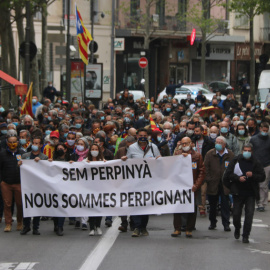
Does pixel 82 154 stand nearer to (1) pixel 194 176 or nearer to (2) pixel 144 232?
(2) pixel 144 232

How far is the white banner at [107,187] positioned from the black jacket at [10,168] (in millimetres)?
307

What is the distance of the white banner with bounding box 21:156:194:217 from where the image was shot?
498 inches

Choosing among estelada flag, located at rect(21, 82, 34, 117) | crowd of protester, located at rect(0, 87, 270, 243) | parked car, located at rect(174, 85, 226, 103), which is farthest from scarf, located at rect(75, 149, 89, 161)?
parked car, located at rect(174, 85, 226, 103)

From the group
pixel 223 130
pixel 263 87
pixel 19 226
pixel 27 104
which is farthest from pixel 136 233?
pixel 263 87

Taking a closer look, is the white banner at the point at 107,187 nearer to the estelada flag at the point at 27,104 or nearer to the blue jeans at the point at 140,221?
the blue jeans at the point at 140,221

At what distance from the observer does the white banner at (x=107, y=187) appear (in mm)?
12656

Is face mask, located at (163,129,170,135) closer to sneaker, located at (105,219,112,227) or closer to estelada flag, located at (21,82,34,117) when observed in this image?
sneaker, located at (105,219,112,227)

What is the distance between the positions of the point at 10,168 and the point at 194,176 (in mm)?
3011

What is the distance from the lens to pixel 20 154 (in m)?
13.3

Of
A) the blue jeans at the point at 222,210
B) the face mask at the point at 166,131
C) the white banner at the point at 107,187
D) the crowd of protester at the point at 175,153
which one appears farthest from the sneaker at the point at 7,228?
the face mask at the point at 166,131

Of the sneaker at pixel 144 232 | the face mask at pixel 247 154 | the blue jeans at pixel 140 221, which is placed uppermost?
the face mask at pixel 247 154

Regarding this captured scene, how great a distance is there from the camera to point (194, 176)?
12.8 metres

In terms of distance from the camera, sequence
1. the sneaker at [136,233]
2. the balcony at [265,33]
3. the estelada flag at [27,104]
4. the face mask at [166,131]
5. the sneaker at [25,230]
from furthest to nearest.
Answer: the balcony at [265,33] < the estelada flag at [27,104] < the face mask at [166,131] < the sneaker at [25,230] < the sneaker at [136,233]

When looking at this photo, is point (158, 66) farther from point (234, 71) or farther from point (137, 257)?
point (137, 257)
